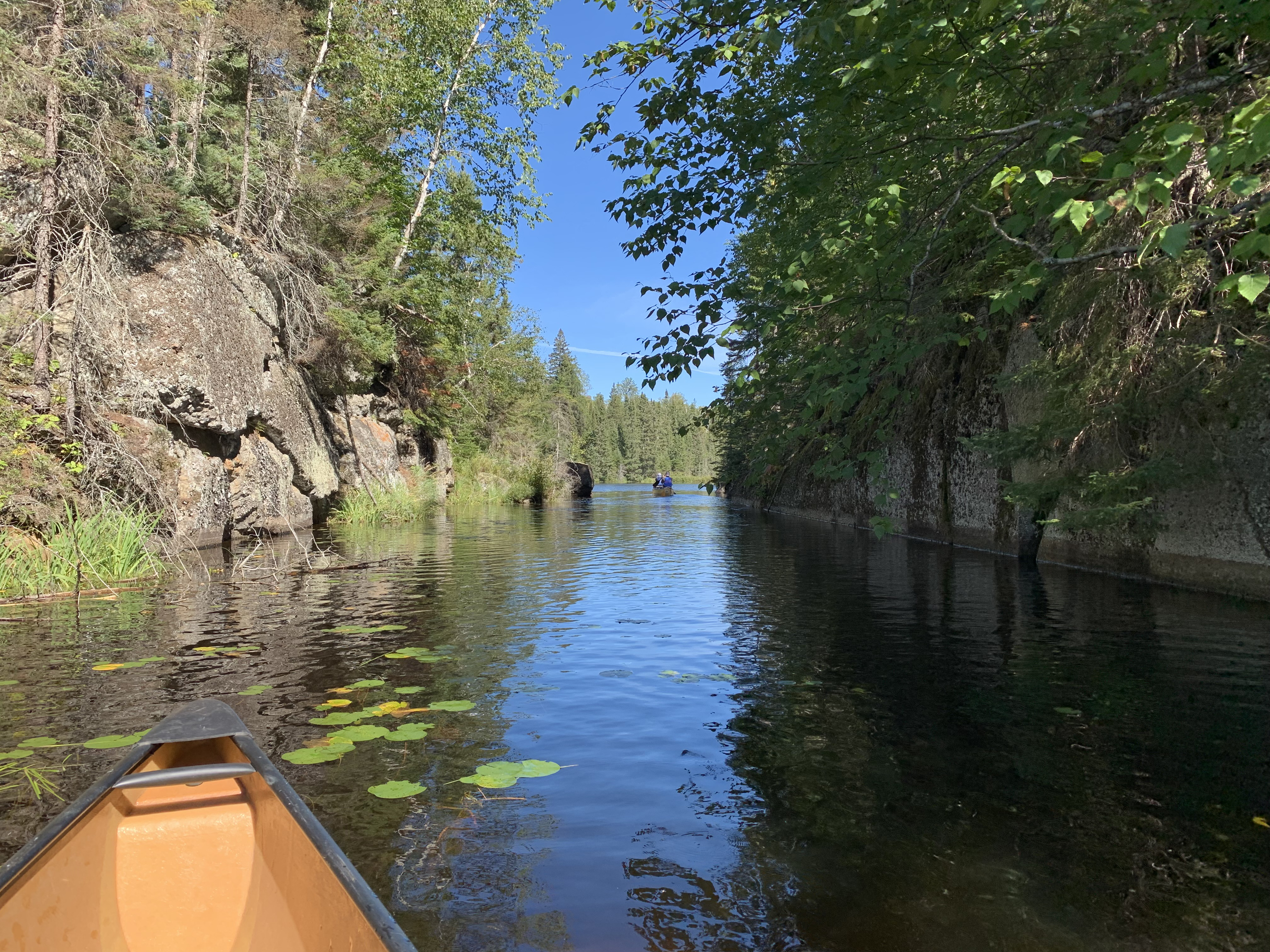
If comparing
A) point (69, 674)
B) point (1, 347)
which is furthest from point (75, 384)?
point (69, 674)

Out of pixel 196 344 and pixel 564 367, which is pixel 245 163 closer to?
pixel 196 344

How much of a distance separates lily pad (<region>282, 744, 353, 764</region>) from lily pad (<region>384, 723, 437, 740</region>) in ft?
1.00

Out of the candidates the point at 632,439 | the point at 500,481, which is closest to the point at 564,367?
Result: the point at 632,439

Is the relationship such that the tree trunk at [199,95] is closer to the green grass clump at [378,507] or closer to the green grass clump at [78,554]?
the green grass clump at [78,554]

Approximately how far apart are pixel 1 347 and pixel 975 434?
17.0 m

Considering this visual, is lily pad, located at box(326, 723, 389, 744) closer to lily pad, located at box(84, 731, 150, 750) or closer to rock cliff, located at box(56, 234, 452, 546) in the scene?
lily pad, located at box(84, 731, 150, 750)

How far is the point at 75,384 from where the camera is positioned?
10438mm

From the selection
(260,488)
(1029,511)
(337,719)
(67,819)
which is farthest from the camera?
(260,488)

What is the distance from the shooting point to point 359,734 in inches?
195

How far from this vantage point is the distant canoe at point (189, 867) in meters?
2.29

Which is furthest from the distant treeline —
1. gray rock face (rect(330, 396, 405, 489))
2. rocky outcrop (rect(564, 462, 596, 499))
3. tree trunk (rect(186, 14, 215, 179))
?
tree trunk (rect(186, 14, 215, 179))

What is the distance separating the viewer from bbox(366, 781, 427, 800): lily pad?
4.02 m

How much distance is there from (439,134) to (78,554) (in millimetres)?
19230

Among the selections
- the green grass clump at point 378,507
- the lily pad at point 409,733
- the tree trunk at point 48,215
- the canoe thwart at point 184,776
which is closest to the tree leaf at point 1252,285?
the canoe thwart at point 184,776
